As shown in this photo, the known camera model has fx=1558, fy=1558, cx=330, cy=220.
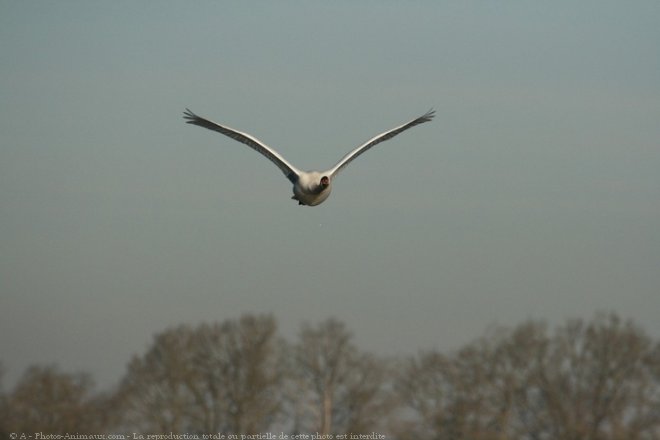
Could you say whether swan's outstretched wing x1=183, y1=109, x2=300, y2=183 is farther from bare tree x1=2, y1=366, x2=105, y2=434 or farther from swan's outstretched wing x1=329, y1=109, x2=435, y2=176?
bare tree x1=2, y1=366, x2=105, y2=434

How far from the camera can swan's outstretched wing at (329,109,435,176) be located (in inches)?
1709

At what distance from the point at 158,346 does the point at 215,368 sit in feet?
9.53

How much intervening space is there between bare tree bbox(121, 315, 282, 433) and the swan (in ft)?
74.1

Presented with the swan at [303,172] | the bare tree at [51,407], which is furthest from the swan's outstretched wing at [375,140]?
the bare tree at [51,407]

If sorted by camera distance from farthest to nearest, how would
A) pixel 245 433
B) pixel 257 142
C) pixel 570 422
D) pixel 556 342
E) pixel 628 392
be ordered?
pixel 245 433
pixel 556 342
pixel 628 392
pixel 570 422
pixel 257 142

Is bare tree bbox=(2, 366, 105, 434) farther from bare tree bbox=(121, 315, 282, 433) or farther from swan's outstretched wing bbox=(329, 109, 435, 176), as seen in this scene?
swan's outstretched wing bbox=(329, 109, 435, 176)

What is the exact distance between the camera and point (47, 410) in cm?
5900

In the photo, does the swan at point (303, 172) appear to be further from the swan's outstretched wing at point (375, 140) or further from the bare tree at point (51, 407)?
the bare tree at point (51, 407)

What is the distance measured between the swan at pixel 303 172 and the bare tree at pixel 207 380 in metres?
22.6

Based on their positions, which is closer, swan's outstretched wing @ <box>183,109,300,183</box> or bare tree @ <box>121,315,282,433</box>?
swan's outstretched wing @ <box>183,109,300,183</box>

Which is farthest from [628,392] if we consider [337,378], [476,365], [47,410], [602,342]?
[47,410]

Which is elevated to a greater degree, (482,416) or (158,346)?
(158,346)

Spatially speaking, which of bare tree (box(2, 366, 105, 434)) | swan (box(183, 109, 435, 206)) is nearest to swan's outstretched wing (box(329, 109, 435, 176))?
swan (box(183, 109, 435, 206))

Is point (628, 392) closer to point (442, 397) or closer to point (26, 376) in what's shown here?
point (442, 397)
